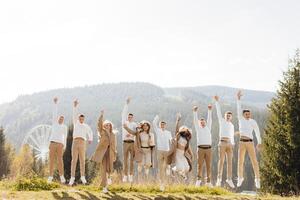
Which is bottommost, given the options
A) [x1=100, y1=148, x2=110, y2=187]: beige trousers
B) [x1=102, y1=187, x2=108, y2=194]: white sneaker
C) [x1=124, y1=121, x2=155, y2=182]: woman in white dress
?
[x1=102, y1=187, x2=108, y2=194]: white sneaker

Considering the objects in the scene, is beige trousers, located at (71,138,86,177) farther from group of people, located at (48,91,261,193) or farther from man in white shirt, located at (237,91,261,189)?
man in white shirt, located at (237,91,261,189)

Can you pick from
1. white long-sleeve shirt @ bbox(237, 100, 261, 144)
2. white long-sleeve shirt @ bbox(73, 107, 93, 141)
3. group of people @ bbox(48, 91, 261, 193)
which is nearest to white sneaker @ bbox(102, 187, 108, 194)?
group of people @ bbox(48, 91, 261, 193)

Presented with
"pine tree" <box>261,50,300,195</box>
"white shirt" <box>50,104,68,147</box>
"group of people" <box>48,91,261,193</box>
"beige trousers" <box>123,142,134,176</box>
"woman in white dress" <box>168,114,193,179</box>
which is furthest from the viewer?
"pine tree" <box>261,50,300,195</box>

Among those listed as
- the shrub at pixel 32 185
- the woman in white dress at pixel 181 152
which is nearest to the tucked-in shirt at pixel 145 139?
the woman in white dress at pixel 181 152

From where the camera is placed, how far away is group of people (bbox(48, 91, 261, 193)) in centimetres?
1222

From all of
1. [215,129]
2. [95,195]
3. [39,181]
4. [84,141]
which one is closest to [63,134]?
[84,141]

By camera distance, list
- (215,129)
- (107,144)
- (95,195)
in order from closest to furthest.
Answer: (95,195)
(107,144)
(215,129)

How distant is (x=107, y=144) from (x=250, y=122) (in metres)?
5.02

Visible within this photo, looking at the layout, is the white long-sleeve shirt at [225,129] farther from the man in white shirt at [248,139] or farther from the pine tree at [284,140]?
the pine tree at [284,140]

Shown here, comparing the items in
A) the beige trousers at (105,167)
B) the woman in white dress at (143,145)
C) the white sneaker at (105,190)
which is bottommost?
the white sneaker at (105,190)

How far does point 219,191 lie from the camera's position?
13.2m

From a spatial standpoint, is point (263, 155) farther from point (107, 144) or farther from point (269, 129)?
point (107, 144)

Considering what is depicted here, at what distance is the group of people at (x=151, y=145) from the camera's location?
12.2 meters

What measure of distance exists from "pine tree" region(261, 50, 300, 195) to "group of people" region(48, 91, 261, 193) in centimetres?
592
